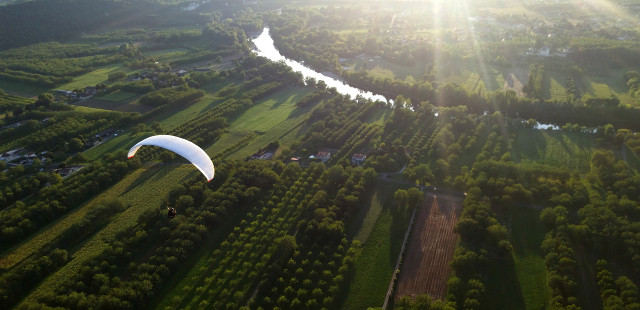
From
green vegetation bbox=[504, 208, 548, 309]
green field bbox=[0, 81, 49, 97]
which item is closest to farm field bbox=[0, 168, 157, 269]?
green vegetation bbox=[504, 208, 548, 309]

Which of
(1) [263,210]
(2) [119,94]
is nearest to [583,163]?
(1) [263,210]

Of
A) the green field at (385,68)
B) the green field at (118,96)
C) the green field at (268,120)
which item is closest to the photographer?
the green field at (268,120)

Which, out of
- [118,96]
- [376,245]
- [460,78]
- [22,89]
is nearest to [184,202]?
[376,245]

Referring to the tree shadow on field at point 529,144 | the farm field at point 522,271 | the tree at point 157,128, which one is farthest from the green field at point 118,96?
the farm field at point 522,271

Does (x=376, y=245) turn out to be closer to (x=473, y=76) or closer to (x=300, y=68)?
(x=473, y=76)

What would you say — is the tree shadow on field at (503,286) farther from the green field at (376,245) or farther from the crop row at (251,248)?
the crop row at (251,248)

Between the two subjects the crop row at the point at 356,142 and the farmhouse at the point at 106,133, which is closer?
the crop row at the point at 356,142

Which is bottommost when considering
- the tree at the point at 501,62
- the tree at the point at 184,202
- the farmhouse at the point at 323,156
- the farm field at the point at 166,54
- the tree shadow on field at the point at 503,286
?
the tree at the point at 184,202
